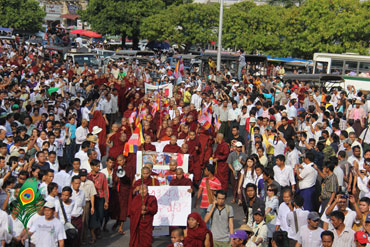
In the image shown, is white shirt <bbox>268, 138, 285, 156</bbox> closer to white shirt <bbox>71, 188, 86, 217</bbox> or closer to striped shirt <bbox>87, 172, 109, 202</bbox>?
striped shirt <bbox>87, 172, 109, 202</bbox>

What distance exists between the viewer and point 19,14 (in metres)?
52.0

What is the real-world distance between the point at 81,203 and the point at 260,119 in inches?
234

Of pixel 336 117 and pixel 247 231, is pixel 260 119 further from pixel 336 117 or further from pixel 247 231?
pixel 247 231

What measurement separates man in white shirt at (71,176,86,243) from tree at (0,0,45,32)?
45.1 metres

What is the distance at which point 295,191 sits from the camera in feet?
37.3

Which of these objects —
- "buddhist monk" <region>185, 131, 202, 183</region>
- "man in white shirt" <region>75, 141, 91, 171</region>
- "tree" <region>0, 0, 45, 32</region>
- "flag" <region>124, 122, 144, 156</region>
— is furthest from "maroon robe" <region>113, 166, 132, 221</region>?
"tree" <region>0, 0, 45, 32</region>

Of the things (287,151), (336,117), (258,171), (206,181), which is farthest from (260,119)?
(206,181)

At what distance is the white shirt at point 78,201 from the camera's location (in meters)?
9.04

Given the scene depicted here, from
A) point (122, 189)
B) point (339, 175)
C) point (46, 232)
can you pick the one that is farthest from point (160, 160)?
point (46, 232)

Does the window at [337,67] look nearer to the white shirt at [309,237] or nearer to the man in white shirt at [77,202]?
the man in white shirt at [77,202]

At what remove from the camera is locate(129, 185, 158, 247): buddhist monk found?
9023 mm

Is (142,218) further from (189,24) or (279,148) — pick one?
(189,24)

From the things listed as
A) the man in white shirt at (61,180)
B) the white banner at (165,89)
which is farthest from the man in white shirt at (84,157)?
the white banner at (165,89)

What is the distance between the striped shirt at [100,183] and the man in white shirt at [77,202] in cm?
67
